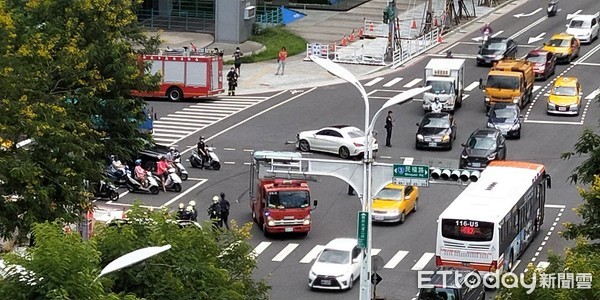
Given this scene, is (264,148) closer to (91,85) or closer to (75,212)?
(91,85)

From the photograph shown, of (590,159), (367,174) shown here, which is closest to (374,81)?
(590,159)

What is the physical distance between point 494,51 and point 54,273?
2372 inches

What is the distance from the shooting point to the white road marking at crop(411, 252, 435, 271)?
47188 mm

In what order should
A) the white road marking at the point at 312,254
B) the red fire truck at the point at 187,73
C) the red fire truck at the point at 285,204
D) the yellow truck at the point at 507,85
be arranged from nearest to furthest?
1. the white road marking at the point at 312,254
2. the red fire truck at the point at 285,204
3. the yellow truck at the point at 507,85
4. the red fire truck at the point at 187,73

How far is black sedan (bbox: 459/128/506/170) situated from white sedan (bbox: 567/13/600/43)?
3092 centimetres

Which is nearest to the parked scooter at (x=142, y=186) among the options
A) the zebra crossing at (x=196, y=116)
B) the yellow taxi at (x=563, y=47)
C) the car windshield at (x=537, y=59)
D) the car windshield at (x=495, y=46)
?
the zebra crossing at (x=196, y=116)

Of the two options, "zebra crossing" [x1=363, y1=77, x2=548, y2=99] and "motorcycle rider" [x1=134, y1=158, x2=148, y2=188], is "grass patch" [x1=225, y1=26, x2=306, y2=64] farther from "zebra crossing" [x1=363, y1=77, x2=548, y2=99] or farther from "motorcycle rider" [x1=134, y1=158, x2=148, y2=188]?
"motorcycle rider" [x1=134, y1=158, x2=148, y2=188]

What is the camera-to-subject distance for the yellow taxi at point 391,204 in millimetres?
51812

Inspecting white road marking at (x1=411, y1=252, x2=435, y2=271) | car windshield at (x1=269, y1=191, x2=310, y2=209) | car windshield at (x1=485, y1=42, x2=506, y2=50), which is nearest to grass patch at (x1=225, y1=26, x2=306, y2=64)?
car windshield at (x1=485, y1=42, x2=506, y2=50)

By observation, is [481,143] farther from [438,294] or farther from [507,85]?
[438,294]

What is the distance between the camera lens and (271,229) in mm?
50312

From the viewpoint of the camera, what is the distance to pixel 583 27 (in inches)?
3533

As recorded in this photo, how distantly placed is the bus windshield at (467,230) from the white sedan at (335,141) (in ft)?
53.7

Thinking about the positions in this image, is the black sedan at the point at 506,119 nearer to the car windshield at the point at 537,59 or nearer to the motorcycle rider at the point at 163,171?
the car windshield at the point at 537,59
